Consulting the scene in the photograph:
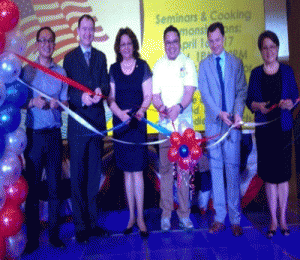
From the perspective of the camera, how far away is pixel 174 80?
128 inches

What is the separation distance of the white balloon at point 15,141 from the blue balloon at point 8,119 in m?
0.04

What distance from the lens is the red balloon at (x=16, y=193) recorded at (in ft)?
8.16

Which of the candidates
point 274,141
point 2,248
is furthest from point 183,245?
point 2,248

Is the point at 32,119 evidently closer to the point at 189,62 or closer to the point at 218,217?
the point at 189,62

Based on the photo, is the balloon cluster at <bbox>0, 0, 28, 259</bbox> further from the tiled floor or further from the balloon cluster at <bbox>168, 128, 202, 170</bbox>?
the balloon cluster at <bbox>168, 128, 202, 170</bbox>

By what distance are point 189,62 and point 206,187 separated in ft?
4.49

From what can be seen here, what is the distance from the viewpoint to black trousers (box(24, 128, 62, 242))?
2.89m

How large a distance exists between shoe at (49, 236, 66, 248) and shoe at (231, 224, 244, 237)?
1.39 metres

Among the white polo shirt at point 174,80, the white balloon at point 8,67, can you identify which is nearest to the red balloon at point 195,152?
the white polo shirt at point 174,80

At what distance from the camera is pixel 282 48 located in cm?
454

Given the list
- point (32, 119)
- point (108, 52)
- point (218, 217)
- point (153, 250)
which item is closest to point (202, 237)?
point (218, 217)

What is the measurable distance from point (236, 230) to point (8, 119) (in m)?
2.00

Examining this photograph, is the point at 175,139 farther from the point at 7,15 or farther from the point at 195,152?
the point at 7,15

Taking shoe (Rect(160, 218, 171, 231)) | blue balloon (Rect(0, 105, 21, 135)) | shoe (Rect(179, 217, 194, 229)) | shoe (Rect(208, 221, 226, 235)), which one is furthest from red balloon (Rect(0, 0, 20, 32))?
shoe (Rect(208, 221, 226, 235))
